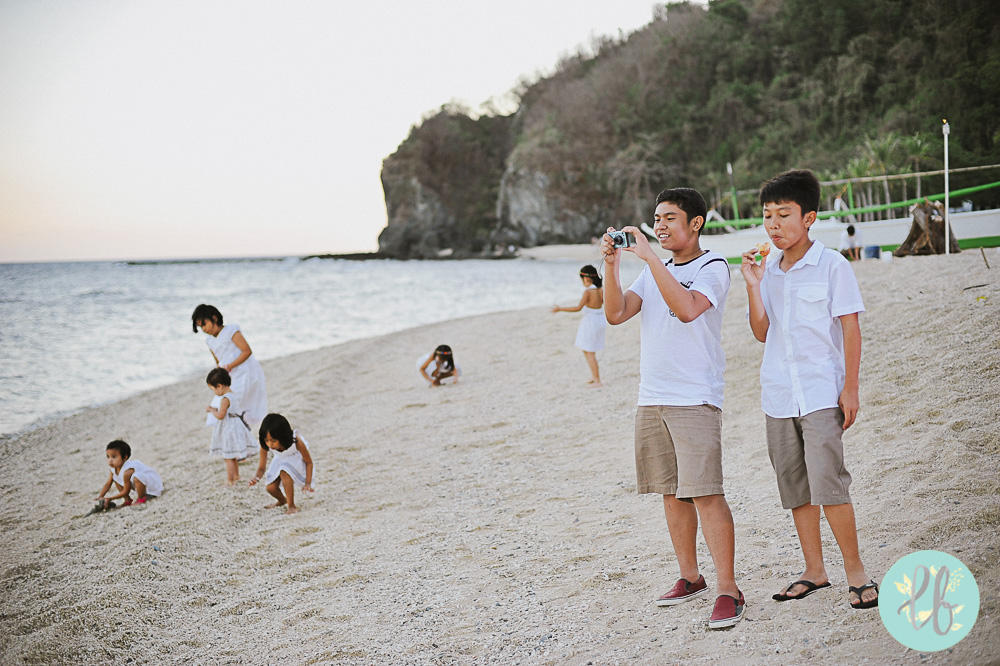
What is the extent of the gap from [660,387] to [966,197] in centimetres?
2525

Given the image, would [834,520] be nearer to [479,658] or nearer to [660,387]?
[660,387]

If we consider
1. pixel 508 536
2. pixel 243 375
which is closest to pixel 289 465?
pixel 243 375

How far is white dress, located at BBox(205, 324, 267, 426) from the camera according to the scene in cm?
584

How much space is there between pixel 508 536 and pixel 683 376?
195 centimetres

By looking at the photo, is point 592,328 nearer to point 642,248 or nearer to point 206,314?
point 206,314

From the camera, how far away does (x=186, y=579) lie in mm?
4102

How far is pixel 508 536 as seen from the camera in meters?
4.12

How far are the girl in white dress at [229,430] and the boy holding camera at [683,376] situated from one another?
13.1 feet

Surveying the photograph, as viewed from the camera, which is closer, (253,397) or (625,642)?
(625,642)

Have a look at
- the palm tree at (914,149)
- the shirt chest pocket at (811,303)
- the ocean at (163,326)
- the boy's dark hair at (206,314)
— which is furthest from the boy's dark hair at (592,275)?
the palm tree at (914,149)

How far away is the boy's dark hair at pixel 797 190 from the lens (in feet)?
8.27

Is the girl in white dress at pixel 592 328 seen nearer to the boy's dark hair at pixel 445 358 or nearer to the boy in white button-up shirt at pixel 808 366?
the boy's dark hair at pixel 445 358

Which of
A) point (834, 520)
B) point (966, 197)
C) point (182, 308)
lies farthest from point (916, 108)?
point (834, 520)

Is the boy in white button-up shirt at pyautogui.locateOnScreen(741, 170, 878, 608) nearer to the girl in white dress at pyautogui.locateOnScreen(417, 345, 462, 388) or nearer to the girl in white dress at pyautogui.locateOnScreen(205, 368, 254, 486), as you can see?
the girl in white dress at pyautogui.locateOnScreen(205, 368, 254, 486)
